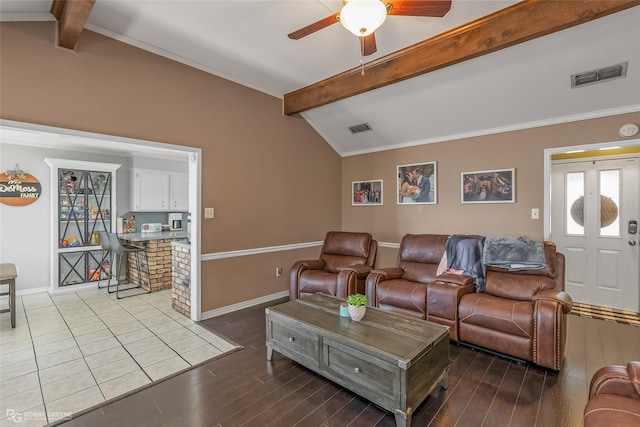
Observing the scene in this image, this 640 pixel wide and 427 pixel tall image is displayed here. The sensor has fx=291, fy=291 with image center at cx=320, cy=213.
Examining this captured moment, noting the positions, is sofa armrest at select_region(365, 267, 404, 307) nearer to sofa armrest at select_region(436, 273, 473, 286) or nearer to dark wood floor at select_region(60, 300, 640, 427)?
sofa armrest at select_region(436, 273, 473, 286)

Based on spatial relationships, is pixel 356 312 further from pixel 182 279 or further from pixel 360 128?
pixel 360 128

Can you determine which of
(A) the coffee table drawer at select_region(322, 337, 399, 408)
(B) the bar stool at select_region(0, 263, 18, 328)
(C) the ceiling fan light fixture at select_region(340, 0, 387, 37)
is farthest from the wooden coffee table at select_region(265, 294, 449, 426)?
(B) the bar stool at select_region(0, 263, 18, 328)

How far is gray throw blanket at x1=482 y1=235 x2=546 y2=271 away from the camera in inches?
115

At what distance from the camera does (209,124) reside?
3.58m

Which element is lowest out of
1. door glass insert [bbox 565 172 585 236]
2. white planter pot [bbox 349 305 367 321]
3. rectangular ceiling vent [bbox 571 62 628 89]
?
white planter pot [bbox 349 305 367 321]

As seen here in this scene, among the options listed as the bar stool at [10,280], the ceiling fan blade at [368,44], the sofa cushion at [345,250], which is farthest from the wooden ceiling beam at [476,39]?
the bar stool at [10,280]

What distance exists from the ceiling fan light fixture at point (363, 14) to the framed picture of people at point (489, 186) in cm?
298

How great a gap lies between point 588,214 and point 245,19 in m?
4.94

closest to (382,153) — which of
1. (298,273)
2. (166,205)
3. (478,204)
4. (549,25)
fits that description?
(478,204)

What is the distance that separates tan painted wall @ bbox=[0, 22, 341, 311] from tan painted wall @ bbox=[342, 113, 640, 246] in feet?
2.64

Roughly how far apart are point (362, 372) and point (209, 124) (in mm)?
3166

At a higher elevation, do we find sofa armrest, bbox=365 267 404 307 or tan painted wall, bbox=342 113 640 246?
tan painted wall, bbox=342 113 640 246

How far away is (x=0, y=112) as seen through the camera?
2.29 metres

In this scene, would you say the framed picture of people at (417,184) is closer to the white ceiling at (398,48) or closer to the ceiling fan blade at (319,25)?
the white ceiling at (398,48)
